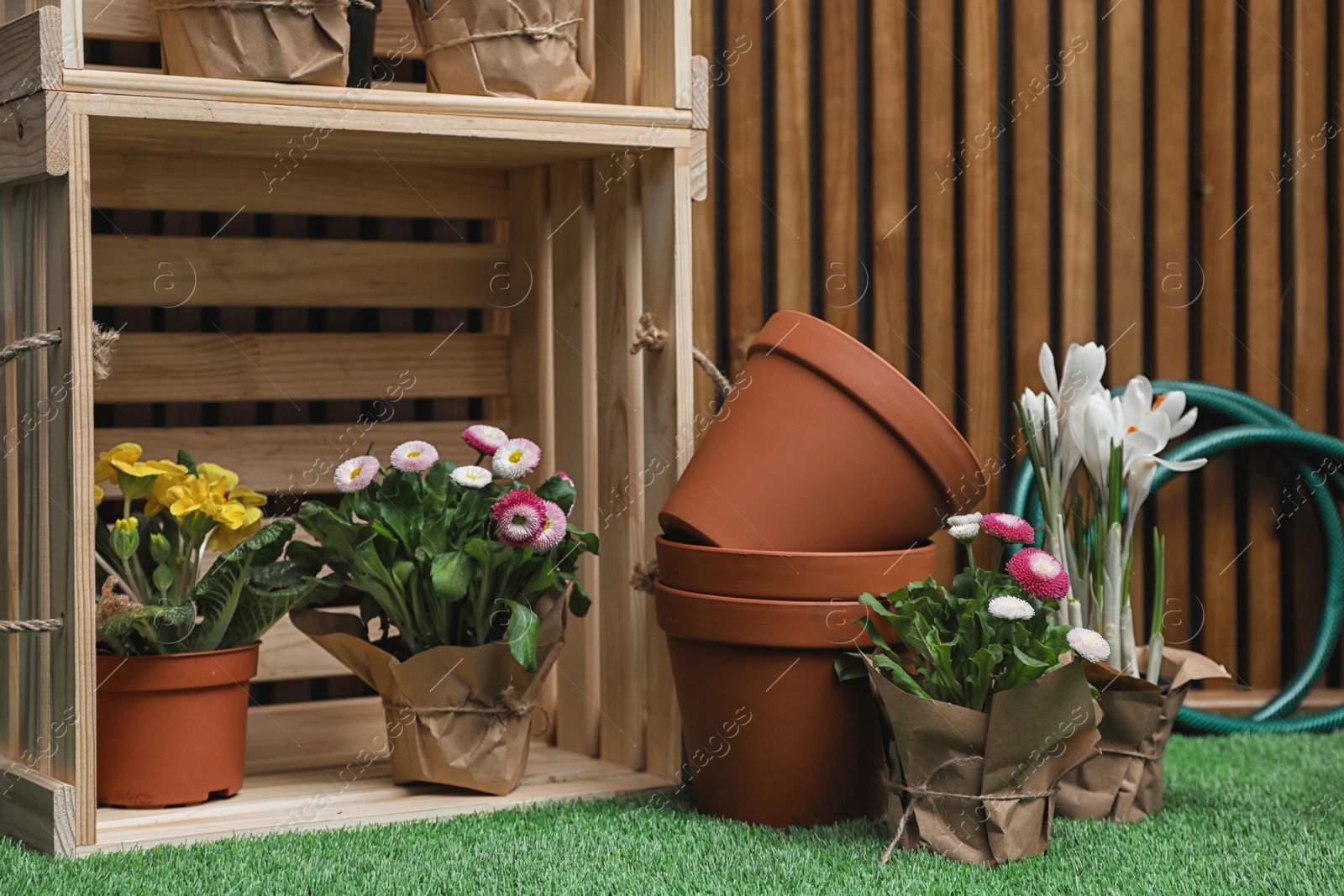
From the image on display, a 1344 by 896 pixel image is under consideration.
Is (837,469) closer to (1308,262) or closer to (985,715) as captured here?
(985,715)

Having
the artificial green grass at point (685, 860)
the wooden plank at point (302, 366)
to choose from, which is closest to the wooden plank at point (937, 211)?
the wooden plank at point (302, 366)

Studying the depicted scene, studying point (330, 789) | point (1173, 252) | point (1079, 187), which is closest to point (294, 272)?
point (330, 789)

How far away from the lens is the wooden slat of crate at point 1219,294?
2701mm

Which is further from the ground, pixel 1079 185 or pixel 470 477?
pixel 1079 185

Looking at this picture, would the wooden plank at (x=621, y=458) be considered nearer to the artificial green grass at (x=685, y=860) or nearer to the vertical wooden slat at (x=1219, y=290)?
the artificial green grass at (x=685, y=860)

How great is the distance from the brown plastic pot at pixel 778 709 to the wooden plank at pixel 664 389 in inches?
7.6

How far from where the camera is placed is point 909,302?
2.66 m

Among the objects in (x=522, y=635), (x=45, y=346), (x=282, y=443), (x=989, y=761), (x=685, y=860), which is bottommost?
(x=685, y=860)

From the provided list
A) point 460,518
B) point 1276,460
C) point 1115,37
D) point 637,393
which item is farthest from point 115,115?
point 1276,460

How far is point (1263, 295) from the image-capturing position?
2.73 meters

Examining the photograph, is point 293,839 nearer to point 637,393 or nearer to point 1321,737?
point 637,393

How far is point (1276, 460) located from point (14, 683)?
2186 mm

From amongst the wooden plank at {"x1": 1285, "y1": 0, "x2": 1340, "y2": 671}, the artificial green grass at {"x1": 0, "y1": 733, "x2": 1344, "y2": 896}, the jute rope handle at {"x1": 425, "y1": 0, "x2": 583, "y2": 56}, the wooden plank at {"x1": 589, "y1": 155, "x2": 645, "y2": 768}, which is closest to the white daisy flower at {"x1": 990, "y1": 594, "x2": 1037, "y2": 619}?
the artificial green grass at {"x1": 0, "y1": 733, "x2": 1344, "y2": 896}

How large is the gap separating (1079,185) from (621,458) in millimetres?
1105
